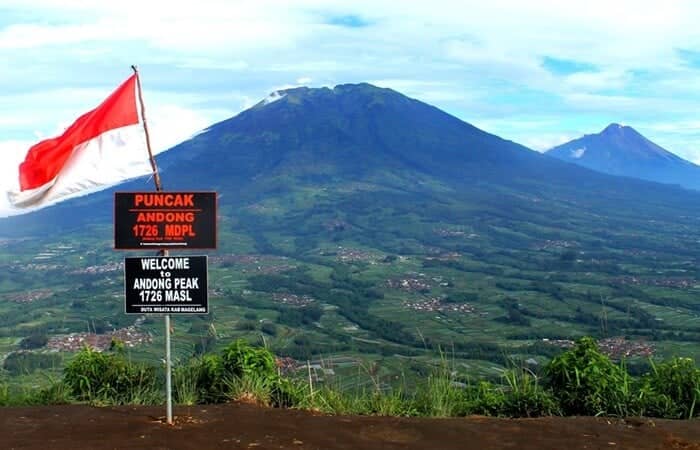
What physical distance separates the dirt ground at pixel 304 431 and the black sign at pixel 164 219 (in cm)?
201

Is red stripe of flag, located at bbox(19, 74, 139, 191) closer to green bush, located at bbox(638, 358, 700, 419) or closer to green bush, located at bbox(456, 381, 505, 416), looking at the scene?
Result: green bush, located at bbox(456, 381, 505, 416)

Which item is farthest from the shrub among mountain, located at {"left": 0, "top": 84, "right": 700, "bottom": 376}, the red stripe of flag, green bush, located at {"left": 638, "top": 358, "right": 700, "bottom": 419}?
the red stripe of flag

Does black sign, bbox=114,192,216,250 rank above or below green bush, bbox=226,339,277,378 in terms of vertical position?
above

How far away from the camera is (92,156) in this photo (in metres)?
9.12

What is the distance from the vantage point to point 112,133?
9.16 meters

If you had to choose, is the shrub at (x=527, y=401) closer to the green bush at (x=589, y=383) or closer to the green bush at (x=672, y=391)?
the green bush at (x=589, y=383)

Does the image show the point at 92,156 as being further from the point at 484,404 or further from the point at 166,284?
the point at 484,404

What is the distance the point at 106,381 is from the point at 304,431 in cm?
354

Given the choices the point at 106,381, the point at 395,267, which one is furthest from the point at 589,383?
the point at 395,267

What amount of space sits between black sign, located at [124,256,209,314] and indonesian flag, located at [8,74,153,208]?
3.50ft

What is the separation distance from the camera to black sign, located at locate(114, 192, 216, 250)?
29.0ft

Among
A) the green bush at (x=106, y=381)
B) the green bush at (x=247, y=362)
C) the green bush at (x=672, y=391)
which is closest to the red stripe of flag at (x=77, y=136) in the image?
the green bush at (x=106, y=381)

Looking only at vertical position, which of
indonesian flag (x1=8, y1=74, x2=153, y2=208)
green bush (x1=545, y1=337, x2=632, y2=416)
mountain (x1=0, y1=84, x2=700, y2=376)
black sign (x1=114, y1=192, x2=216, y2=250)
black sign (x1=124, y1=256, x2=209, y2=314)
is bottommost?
mountain (x1=0, y1=84, x2=700, y2=376)

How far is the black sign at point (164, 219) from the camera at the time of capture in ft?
29.0
